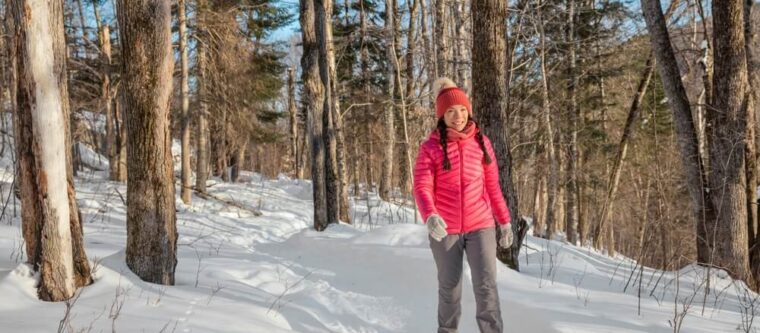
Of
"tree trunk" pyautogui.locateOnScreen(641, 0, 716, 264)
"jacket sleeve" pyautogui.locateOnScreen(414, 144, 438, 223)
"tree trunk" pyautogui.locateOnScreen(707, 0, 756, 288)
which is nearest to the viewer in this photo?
"jacket sleeve" pyautogui.locateOnScreen(414, 144, 438, 223)

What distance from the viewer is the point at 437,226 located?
2.73 metres

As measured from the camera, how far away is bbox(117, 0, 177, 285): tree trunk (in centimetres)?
328

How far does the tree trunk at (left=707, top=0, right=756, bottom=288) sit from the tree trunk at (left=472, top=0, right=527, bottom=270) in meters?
2.81

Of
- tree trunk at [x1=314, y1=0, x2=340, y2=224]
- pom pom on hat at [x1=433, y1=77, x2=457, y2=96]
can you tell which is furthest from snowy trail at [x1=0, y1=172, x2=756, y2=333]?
pom pom on hat at [x1=433, y1=77, x2=457, y2=96]

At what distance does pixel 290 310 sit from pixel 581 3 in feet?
42.5

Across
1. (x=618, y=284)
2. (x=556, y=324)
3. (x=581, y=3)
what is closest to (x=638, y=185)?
(x=581, y=3)

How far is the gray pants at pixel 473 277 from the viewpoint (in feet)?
9.59

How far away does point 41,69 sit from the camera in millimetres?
2699

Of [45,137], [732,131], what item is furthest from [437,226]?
[732,131]

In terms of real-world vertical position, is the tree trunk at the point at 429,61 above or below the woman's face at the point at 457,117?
above

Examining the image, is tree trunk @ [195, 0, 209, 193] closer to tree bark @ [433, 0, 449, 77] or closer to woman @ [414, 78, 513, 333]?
tree bark @ [433, 0, 449, 77]

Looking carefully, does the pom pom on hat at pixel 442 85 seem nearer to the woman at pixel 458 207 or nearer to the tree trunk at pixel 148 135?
the woman at pixel 458 207

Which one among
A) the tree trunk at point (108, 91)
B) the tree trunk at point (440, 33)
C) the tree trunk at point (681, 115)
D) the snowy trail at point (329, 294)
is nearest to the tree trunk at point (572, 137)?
the tree trunk at point (440, 33)

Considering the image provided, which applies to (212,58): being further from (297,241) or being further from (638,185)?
(638,185)
